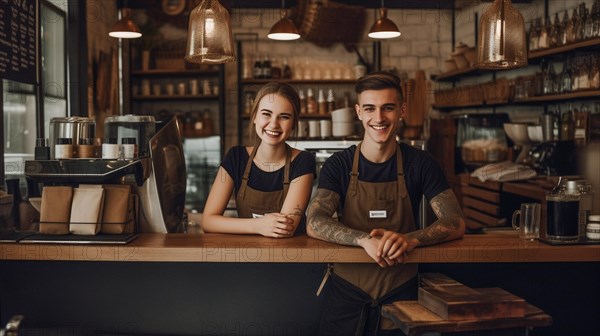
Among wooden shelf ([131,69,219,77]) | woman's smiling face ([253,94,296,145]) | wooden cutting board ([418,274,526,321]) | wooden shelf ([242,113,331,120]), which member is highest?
wooden shelf ([131,69,219,77])

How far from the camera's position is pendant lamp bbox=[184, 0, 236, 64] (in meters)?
2.38

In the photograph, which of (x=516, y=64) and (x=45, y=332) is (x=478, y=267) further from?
(x=45, y=332)

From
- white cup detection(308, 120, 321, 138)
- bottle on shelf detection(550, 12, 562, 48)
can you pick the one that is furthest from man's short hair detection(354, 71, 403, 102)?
bottle on shelf detection(550, 12, 562, 48)

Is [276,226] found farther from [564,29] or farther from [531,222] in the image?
[564,29]

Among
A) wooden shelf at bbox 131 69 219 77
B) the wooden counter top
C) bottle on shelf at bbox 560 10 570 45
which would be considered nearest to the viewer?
the wooden counter top

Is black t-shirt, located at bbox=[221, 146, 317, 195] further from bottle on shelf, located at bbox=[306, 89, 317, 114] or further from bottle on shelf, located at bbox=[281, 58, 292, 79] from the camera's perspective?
bottle on shelf, located at bbox=[281, 58, 292, 79]

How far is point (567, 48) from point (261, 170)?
2.92m

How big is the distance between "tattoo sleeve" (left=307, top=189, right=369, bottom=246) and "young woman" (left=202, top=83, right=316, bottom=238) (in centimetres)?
17

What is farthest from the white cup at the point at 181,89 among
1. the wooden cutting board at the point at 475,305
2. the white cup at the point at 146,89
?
the wooden cutting board at the point at 475,305

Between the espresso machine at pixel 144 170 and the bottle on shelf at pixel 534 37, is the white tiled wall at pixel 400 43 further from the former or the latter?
the espresso machine at pixel 144 170

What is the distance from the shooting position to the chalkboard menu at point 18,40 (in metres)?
3.08

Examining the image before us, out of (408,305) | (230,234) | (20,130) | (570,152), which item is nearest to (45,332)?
(230,234)

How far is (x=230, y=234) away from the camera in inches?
100

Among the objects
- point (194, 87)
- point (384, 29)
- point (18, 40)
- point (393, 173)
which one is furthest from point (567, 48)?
point (194, 87)
